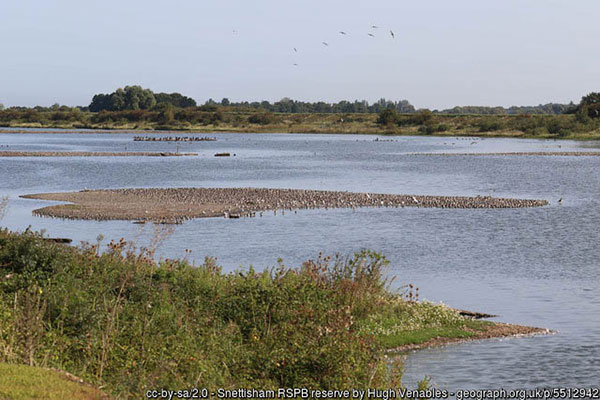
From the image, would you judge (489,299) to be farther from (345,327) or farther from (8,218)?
(8,218)

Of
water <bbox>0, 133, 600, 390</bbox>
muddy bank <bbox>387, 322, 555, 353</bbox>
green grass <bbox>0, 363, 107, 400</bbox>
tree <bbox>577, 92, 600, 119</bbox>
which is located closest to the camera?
green grass <bbox>0, 363, 107, 400</bbox>

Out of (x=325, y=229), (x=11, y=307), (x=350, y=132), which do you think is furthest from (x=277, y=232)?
(x=350, y=132)

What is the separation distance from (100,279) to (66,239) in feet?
52.8

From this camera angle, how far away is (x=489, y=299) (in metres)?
23.7

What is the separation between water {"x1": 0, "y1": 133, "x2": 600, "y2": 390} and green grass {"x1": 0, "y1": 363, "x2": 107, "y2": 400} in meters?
7.55

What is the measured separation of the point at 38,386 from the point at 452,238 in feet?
90.2

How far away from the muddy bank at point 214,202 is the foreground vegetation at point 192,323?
22.4m

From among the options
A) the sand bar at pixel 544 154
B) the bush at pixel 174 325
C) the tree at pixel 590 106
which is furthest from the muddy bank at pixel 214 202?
the tree at pixel 590 106

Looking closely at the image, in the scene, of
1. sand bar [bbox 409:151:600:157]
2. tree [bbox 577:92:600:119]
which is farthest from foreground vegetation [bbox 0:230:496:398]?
tree [bbox 577:92:600:119]

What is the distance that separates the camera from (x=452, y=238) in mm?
35875

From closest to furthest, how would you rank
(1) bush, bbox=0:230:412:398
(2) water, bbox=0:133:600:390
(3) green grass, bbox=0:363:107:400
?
1. (3) green grass, bbox=0:363:107:400
2. (1) bush, bbox=0:230:412:398
3. (2) water, bbox=0:133:600:390

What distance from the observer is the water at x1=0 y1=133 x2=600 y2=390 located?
17.9 metres

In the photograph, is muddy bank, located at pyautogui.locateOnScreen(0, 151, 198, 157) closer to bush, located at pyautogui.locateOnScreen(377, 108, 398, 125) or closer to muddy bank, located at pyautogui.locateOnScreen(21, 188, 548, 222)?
muddy bank, located at pyautogui.locateOnScreen(21, 188, 548, 222)

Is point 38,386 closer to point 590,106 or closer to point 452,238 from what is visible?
point 452,238
